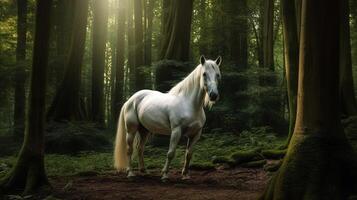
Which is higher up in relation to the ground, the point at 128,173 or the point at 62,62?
the point at 62,62

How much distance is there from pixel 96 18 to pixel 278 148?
15.6 meters

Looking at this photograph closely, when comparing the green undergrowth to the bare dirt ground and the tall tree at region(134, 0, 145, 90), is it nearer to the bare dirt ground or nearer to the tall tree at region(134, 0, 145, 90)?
the bare dirt ground

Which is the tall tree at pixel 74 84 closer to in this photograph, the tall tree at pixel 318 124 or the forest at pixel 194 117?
the forest at pixel 194 117

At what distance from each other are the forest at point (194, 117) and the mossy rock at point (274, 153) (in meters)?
0.02

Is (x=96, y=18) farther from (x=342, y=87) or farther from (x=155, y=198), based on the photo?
(x=155, y=198)

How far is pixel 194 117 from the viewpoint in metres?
9.02

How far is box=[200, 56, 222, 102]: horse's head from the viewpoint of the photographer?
27.5 ft

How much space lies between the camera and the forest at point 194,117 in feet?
16.6

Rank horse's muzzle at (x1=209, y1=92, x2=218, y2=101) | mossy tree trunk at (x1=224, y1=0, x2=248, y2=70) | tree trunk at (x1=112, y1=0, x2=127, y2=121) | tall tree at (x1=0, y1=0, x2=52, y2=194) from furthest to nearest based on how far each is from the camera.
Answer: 1. tree trunk at (x1=112, y1=0, x2=127, y2=121)
2. mossy tree trunk at (x1=224, y1=0, x2=248, y2=70)
3. horse's muzzle at (x1=209, y1=92, x2=218, y2=101)
4. tall tree at (x1=0, y1=0, x2=52, y2=194)

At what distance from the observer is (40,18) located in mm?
7855

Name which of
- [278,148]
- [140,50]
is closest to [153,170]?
[278,148]

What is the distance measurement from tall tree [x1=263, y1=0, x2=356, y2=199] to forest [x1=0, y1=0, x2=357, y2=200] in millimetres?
12

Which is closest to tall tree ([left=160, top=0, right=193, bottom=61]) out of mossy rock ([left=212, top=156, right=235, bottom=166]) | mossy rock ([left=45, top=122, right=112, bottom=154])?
mossy rock ([left=45, top=122, right=112, bottom=154])

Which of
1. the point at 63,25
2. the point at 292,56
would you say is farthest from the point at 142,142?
the point at 63,25
